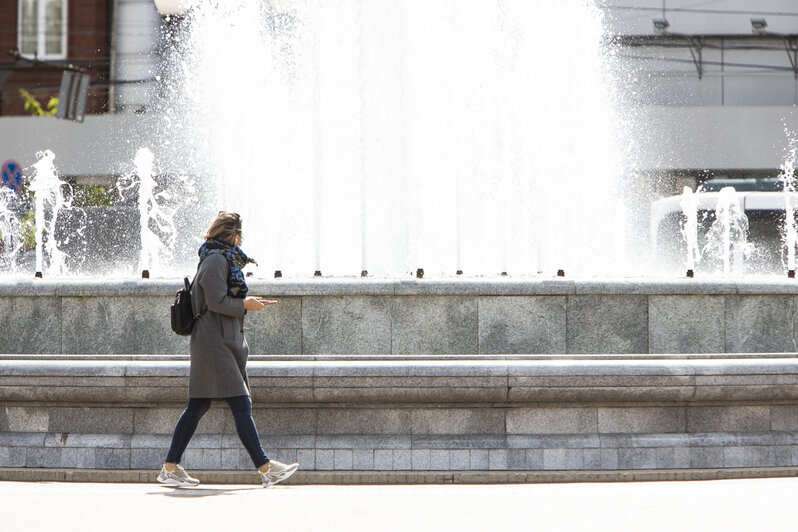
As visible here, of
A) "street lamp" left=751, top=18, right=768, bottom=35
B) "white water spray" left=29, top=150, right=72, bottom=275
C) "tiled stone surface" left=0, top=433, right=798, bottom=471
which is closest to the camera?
"tiled stone surface" left=0, top=433, right=798, bottom=471

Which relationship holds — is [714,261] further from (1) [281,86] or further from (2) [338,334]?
(2) [338,334]

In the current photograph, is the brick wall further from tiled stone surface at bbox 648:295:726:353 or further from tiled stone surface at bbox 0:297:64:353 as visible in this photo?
tiled stone surface at bbox 648:295:726:353

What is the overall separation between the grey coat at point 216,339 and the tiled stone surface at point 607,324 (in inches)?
87.0

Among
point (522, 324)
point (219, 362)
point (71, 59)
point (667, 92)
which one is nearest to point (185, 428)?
point (219, 362)

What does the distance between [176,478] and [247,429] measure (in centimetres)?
47

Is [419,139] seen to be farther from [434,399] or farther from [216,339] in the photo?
[216,339]

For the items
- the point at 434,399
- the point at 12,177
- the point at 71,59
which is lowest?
the point at 434,399

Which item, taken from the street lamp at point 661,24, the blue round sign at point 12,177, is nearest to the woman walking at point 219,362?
the blue round sign at point 12,177

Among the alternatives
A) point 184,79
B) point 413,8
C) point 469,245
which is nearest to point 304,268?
point 469,245

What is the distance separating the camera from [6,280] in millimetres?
7305

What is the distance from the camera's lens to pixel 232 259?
5.76 m

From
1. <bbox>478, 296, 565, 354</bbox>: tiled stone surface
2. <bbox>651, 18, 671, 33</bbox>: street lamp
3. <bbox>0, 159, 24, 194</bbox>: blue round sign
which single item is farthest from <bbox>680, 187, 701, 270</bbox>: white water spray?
<bbox>0, 159, 24, 194</bbox>: blue round sign

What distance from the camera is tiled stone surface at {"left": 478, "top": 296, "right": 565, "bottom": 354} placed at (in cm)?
673

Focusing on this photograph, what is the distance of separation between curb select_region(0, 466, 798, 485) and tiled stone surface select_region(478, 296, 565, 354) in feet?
3.25
